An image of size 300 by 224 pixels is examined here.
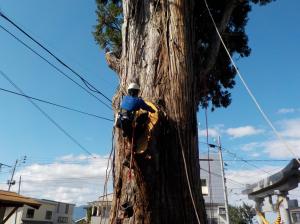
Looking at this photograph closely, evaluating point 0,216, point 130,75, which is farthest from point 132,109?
point 0,216

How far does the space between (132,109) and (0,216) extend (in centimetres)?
944

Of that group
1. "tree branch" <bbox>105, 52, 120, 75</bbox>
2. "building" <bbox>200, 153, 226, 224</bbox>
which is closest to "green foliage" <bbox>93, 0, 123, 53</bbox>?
"tree branch" <bbox>105, 52, 120, 75</bbox>

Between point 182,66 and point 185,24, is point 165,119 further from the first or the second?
point 185,24

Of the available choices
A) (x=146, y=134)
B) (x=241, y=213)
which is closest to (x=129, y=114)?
(x=146, y=134)

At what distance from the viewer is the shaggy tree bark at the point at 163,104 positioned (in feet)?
8.86

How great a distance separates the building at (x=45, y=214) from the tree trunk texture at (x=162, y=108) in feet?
95.8

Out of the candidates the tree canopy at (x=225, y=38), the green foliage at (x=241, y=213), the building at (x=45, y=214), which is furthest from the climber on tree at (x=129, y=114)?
the green foliage at (x=241, y=213)

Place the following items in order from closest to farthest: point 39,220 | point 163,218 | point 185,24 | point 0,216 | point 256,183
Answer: point 163,218, point 185,24, point 256,183, point 0,216, point 39,220

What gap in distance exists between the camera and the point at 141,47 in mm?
3721

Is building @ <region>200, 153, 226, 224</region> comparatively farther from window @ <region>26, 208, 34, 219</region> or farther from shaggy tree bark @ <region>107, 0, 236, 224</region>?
shaggy tree bark @ <region>107, 0, 236, 224</region>

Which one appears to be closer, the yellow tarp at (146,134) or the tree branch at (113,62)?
the yellow tarp at (146,134)

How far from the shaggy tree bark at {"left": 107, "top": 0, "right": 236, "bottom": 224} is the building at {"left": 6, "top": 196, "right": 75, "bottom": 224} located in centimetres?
2919

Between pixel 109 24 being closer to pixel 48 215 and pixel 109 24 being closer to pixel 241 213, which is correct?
A: pixel 48 215

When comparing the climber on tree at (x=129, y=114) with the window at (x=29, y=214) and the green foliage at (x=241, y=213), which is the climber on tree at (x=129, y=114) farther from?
the green foliage at (x=241, y=213)
